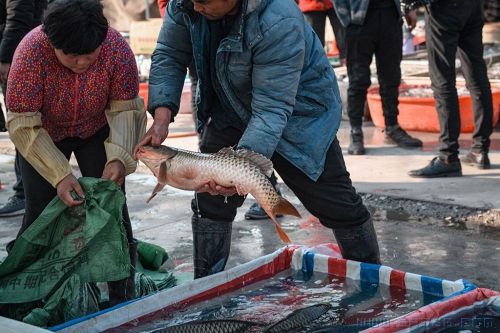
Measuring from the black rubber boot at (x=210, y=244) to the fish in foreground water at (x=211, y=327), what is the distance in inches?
26.9

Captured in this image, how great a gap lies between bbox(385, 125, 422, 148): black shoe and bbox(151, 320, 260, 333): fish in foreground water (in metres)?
4.77

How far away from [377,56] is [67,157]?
4329 mm

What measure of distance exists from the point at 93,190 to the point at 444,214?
301 cm

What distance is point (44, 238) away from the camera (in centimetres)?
373

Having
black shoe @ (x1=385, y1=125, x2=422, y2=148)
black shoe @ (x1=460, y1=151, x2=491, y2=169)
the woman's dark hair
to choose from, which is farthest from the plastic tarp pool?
black shoe @ (x1=385, y1=125, x2=422, y2=148)

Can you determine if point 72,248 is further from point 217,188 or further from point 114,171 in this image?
point 217,188

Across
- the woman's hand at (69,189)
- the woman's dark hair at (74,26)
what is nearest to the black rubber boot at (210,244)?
the woman's hand at (69,189)

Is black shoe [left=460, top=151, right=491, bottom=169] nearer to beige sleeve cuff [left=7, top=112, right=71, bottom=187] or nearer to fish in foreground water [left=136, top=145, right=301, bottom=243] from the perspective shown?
fish in foreground water [left=136, top=145, right=301, bottom=243]

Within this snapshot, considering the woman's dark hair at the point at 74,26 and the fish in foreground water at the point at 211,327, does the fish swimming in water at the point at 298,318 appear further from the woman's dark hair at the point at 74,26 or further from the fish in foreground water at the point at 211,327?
the woman's dark hair at the point at 74,26

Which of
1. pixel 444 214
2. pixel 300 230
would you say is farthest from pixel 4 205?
pixel 444 214

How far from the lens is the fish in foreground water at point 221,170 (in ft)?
11.2

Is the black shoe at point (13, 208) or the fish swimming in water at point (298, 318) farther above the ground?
the fish swimming in water at point (298, 318)

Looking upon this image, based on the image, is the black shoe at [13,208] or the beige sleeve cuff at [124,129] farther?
the black shoe at [13,208]

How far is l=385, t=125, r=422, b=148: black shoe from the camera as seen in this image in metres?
7.90
